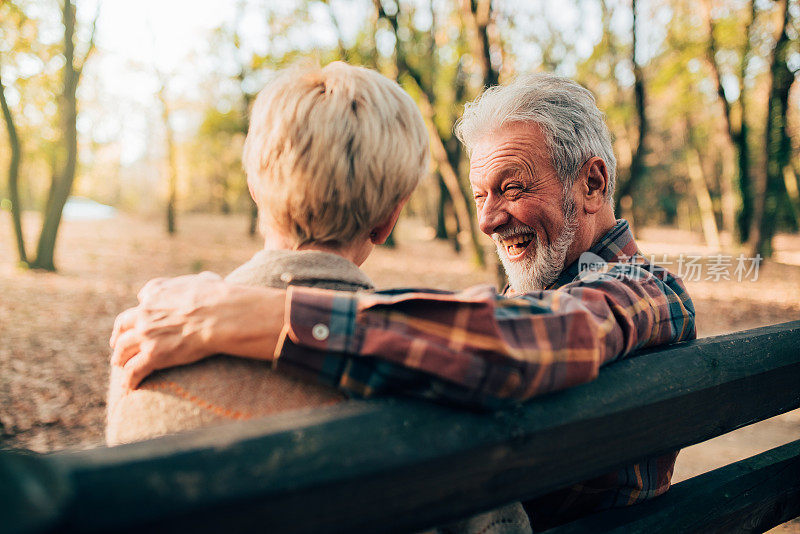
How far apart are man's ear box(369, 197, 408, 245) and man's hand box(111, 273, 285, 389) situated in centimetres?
37

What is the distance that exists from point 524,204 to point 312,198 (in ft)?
4.44

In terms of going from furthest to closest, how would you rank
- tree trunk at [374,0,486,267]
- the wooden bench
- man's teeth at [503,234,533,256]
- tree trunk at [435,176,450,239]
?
tree trunk at [435,176,450,239]
tree trunk at [374,0,486,267]
man's teeth at [503,234,533,256]
the wooden bench

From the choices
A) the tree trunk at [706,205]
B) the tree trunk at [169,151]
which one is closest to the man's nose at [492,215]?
the tree trunk at [169,151]

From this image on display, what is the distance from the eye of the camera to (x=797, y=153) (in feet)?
51.1

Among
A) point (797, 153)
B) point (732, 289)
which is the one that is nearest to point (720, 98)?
point (797, 153)

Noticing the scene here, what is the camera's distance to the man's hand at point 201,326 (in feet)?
3.19

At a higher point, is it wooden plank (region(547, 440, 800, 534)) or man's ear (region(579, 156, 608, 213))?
man's ear (region(579, 156, 608, 213))

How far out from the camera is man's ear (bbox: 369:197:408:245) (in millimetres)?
1285

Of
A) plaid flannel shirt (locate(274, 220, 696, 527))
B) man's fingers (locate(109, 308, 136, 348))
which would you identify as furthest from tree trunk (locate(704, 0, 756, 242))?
man's fingers (locate(109, 308, 136, 348))

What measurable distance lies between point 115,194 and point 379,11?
144 feet

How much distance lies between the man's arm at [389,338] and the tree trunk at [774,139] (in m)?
15.4

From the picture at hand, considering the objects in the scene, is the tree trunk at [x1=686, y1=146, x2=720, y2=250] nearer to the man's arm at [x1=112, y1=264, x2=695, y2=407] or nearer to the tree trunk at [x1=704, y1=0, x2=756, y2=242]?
the tree trunk at [x1=704, y1=0, x2=756, y2=242]

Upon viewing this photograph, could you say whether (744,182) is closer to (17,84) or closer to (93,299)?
(93,299)

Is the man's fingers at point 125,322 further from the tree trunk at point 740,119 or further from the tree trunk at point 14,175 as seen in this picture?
the tree trunk at point 740,119
